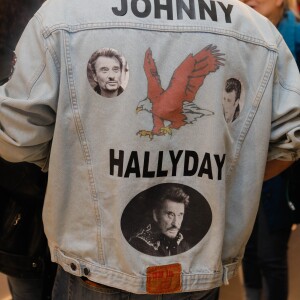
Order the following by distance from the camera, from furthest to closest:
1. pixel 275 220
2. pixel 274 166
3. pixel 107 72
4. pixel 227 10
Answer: pixel 275 220
pixel 274 166
pixel 227 10
pixel 107 72

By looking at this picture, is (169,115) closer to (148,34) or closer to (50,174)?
(148,34)

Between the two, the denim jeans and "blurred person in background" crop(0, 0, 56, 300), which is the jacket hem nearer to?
the denim jeans

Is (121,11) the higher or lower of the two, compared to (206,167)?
higher

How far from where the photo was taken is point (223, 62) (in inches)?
48.6

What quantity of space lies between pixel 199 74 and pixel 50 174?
37cm

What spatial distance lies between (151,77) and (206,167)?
8.9 inches

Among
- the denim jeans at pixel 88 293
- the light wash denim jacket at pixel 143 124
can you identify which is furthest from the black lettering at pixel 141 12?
the denim jeans at pixel 88 293

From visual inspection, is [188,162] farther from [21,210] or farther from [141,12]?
[21,210]

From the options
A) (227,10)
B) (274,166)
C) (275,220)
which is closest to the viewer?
(227,10)

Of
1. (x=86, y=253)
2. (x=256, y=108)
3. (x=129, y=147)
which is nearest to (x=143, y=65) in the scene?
(x=129, y=147)

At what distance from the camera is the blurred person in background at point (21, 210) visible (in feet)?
5.00

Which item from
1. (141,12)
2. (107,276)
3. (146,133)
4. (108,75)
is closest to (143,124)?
(146,133)

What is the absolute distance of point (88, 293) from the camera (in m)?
1.28

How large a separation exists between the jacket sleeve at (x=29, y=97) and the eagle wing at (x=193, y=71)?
0.24m
